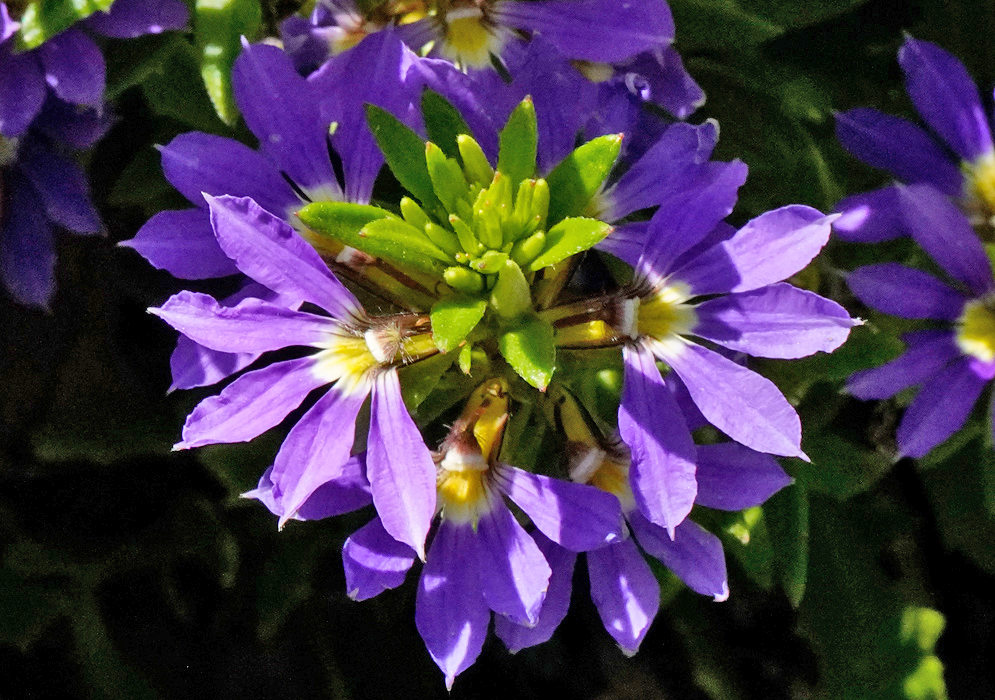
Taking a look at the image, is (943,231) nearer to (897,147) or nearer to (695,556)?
(897,147)

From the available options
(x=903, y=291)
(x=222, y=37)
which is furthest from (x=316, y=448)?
(x=903, y=291)

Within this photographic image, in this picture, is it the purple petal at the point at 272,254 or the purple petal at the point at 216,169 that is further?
the purple petal at the point at 216,169

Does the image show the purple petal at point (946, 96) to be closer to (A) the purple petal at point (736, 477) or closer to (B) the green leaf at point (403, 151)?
(A) the purple petal at point (736, 477)

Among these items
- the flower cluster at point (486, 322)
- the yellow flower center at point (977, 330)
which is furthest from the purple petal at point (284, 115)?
the yellow flower center at point (977, 330)

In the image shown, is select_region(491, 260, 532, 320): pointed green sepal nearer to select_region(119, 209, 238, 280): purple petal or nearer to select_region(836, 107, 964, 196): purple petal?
select_region(119, 209, 238, 280): purple petal

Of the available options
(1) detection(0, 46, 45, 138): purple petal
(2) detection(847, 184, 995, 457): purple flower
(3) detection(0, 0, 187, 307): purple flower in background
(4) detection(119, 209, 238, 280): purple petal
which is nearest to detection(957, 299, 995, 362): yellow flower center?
(2) detection(847, 184, 995, 457): purple flower

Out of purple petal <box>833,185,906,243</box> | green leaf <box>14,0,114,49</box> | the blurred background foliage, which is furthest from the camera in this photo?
the blurred background foliage
